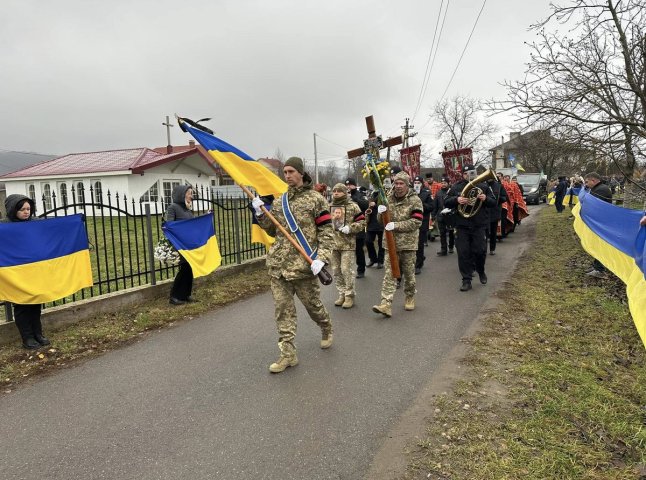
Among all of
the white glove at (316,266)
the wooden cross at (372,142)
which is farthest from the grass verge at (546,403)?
the wooden cross at (372,142)

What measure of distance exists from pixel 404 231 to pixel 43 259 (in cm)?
441

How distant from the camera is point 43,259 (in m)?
4.92

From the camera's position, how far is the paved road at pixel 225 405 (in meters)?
2.80

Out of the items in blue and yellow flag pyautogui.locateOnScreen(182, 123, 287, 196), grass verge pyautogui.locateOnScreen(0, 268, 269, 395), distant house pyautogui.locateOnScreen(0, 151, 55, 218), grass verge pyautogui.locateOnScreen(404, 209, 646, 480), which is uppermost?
distant house pyautogui.locateOnScreen(0, 151, 55, 218)

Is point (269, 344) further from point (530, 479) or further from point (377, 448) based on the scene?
point (530, 479)

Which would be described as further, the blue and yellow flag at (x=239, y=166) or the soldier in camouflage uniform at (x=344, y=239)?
the soldier in camouflage uniform at (x=344, y=239)

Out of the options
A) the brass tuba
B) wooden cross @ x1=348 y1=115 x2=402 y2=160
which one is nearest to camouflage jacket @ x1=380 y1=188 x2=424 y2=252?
wooden cross @ x1=348 y1=115 x2=402 y2=160

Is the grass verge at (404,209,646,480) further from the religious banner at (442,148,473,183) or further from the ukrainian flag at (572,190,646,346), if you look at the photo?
the religious banner at (442,148,473,183)

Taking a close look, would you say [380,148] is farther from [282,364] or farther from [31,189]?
[31,189]

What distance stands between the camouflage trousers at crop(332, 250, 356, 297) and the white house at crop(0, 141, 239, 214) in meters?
16.2

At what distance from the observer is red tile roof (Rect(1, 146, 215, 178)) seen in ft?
76.5

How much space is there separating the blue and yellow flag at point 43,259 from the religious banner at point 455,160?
10.7 m

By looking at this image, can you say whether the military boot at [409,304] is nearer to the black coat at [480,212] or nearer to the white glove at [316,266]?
the black coat at [480,212]

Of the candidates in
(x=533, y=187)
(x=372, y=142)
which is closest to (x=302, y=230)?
(x=372, y=142)
